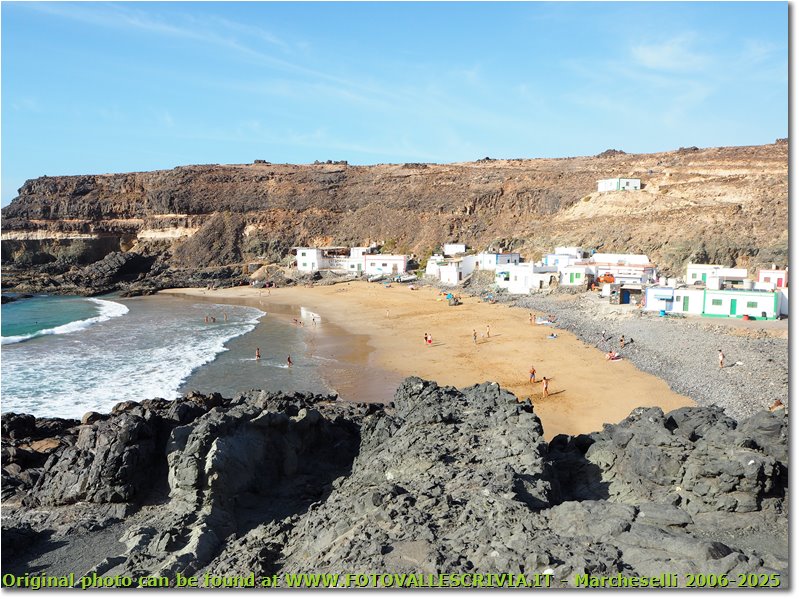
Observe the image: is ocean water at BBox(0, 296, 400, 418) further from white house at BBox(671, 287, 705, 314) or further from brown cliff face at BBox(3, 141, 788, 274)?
brown cliff face at BBox(3, 141, 788, 274)

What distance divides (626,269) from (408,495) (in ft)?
115

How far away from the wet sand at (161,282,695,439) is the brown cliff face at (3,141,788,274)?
18205mm

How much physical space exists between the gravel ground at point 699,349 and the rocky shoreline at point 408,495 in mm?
9140

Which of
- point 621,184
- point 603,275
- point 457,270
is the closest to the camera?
point 603,275

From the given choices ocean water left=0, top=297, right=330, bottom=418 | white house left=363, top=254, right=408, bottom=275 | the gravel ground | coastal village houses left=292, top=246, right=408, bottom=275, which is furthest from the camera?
coastal village houses left=292, top=246, right=408, bottom=275

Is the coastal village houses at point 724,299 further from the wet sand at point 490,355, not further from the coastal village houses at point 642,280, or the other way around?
the wet sand at point 490,355

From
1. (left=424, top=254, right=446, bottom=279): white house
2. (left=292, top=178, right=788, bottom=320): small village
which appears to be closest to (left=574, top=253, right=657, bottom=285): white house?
(left=292, top=178, right=788, bottom=320): small village

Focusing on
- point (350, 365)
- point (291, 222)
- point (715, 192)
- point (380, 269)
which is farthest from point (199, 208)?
point (715, 192)

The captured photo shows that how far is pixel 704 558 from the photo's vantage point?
18.2 ft

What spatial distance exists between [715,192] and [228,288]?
47.1 meters

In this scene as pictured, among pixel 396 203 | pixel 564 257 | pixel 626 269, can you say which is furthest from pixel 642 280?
pixel 396 203

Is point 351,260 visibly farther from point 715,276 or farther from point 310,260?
point 715,276

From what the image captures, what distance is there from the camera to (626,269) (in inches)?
1507

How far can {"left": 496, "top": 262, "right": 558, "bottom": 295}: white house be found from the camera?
40312mm
